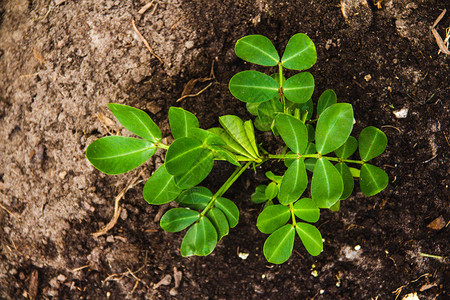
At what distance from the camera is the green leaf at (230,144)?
132 centimetres

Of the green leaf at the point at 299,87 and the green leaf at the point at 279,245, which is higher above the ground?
the green leaf at the point at 299,87

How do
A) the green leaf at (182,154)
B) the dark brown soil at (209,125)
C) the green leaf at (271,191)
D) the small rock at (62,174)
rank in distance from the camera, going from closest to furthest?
the green leaf at (182,154), the green leaf at (271,191), the dark brown soil at (209,125), the small rock at (62,174)

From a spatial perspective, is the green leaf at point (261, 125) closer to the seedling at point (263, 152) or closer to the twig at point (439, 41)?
the seedling at point (263, 152)

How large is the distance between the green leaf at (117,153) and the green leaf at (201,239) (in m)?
0.37

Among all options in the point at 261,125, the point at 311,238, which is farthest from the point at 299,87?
the point at 311,238

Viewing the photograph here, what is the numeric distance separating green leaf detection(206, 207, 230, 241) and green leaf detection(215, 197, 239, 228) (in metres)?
0.02

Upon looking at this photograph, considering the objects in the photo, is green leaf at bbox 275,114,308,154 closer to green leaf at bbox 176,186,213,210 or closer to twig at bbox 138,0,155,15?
green leaf at bbox 176,186,213,210

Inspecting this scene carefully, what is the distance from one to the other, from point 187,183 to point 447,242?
1.37m

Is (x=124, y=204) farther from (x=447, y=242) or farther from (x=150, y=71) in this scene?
(x=447, y=242)

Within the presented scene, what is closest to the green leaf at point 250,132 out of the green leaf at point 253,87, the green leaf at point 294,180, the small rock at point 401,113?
the green leaf at point 253,87

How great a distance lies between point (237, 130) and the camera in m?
1.31

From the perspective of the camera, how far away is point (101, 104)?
63.0 inches

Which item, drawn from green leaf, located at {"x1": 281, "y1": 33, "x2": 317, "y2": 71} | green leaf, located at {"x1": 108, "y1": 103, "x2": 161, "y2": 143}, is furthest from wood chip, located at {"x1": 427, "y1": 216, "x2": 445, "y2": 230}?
green leaf, located at {"x1": 108, "y1": 103, "x2": 161, "y2": 143}

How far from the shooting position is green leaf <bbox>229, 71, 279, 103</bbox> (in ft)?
3.99
